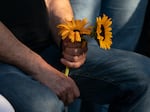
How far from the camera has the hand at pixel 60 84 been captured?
1409mm

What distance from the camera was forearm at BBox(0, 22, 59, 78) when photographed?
1.43 m

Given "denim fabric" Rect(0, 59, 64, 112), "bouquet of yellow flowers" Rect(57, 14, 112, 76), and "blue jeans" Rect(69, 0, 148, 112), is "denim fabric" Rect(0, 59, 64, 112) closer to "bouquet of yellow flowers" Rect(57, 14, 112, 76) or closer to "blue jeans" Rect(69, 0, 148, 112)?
"bouquet of yellow flowers" Rect(57, 14, 112, 76)

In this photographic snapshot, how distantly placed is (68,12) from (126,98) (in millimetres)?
423

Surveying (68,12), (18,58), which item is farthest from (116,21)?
(18,58)

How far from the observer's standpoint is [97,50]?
66.1 inches

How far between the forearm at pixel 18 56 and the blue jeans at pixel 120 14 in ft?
2.36

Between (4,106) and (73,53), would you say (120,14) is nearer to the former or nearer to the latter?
(73,53)

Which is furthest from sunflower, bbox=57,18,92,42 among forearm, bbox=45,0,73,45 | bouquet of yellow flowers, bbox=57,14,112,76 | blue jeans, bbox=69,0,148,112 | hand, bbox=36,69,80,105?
blue jeans, bbox=69,0,148,112

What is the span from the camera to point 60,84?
1416mm

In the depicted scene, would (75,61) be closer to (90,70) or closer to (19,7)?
(90,70)

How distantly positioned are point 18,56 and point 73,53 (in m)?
0.20

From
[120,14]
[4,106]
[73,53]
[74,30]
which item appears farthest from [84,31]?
[120,14]

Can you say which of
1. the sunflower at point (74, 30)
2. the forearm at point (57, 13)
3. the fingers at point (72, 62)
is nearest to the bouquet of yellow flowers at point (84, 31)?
the sunflower at point (74, 30)

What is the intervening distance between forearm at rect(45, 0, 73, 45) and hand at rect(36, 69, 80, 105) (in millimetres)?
288
